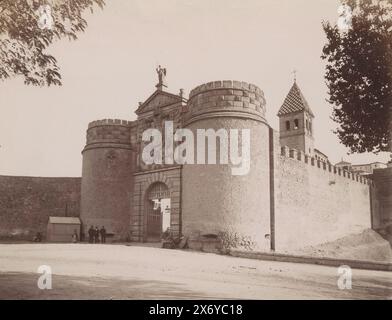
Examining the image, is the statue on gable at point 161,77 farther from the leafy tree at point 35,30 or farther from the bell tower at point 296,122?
the bell tower at point 296,122

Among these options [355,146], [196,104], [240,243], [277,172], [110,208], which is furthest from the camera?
[110,208]

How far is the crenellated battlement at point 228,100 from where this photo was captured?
54.0 ft

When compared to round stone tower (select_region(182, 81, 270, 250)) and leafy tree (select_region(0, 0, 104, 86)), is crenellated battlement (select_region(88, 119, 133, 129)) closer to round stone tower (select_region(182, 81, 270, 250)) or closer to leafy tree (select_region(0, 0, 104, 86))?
round stone tower (select_region(182, 81, 270, 250))

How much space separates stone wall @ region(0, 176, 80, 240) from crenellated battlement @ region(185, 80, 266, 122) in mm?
13345

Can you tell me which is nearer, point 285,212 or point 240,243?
point 240,243

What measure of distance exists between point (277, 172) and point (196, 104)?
16.3ft

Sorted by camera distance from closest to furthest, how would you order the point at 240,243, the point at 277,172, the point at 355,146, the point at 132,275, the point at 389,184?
the point at 132,275 → the point at 355,146 → the point at 240,243 → the point at 277,172 → the point at 389,184

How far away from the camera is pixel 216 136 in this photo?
16.2 meters

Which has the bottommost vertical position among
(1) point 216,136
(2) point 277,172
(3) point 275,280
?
(3) point 275,280

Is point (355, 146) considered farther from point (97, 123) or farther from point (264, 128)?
point (97, 123)

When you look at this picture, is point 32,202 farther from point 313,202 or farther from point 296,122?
point 296,122

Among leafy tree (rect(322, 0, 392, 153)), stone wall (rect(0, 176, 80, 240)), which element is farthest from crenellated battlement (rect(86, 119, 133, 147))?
leafy tree (rect(322, 0, 392, 153))

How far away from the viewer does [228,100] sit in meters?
16.5

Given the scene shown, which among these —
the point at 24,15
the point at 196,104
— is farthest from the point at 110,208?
the point at 24,15
